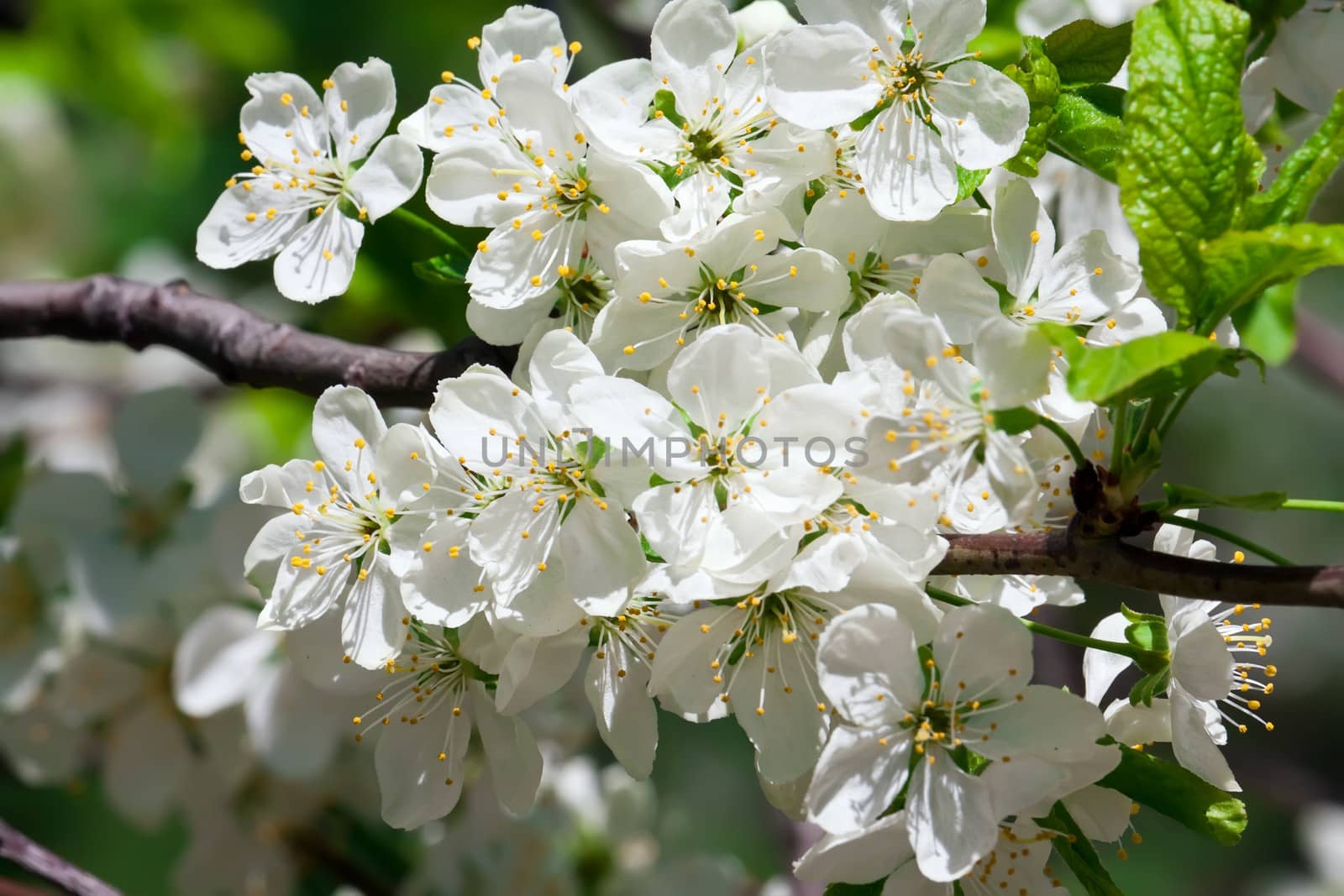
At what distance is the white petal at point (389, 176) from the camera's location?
0.98 m

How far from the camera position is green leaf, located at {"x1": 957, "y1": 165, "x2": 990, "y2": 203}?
0.91 meters

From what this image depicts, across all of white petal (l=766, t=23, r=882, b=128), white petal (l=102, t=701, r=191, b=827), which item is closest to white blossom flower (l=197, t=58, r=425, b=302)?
white petal (l=766, t=23, r=882, b=128)

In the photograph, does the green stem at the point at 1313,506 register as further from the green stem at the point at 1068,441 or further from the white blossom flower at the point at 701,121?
the white blossom flower at the point at 701,121

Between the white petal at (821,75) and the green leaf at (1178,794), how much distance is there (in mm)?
511

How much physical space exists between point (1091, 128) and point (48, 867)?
1.09 metres

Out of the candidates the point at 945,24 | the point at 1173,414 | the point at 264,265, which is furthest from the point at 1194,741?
the point at 264,265

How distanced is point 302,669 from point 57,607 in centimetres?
69

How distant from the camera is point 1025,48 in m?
0.95

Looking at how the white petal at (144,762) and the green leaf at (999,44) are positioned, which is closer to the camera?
the green leaf at (999,44)

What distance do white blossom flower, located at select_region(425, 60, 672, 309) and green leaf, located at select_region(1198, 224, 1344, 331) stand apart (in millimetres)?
384

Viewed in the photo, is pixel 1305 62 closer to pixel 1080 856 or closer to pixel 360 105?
pixel 1080 856

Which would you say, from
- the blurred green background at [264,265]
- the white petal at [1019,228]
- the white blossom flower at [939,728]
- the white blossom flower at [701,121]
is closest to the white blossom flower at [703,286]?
the white blossom flower at [701,121]

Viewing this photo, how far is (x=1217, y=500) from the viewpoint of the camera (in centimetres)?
77

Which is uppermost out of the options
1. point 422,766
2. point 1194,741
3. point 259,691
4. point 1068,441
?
point 1068,441
